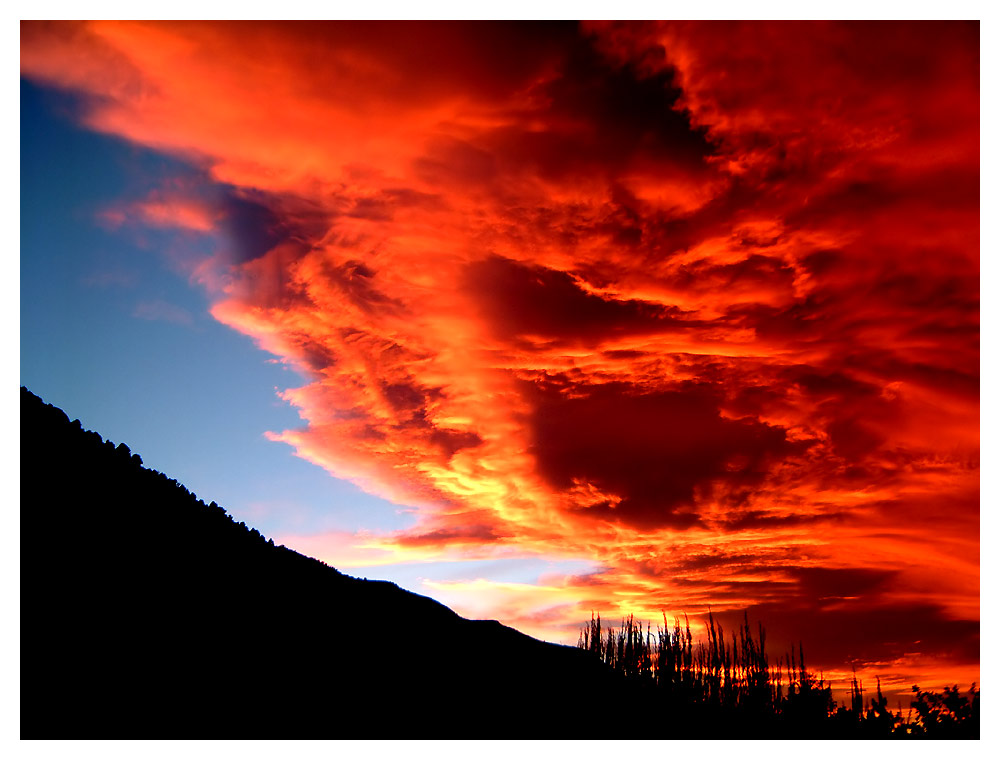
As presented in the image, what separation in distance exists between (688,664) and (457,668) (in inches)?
2172

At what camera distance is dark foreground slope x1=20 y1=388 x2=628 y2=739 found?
1652 cm

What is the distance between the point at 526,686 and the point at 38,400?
74.5 ft

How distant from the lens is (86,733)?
14742 millimetres

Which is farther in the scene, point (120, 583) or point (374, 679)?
point (374, 679)

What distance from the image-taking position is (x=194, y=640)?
2034cm

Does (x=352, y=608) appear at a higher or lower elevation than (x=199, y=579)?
lower

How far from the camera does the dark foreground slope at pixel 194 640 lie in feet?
54.2

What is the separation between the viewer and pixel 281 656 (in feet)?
74.0

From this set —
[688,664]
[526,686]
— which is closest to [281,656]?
[526,686]
